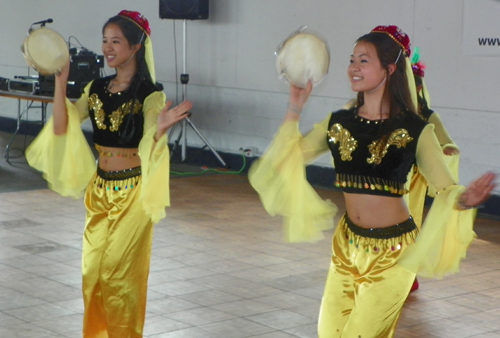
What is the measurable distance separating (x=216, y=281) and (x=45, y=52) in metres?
2.15

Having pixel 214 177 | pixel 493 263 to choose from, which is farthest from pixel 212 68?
pixel 493 263

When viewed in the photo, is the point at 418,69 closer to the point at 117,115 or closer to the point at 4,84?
the point at 117,115

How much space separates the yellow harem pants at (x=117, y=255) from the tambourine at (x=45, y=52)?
1.89ft

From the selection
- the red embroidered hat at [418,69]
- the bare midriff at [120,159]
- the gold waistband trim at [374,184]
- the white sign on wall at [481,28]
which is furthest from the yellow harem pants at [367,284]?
the white sign on wall at [481,28]

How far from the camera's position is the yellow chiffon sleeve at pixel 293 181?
3342mm

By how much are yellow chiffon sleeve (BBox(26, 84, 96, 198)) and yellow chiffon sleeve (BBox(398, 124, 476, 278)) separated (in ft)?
5.60

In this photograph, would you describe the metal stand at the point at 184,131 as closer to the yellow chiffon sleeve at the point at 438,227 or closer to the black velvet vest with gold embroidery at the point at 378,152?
the black velvet vest with gold embroidery at the point at 378,152

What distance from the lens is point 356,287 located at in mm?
3096

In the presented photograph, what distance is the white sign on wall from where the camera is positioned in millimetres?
7715

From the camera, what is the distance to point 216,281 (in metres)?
5.54

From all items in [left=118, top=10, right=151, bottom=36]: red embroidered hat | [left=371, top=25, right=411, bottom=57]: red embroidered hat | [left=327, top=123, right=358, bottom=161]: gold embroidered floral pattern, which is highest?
[left=118, top=10, right=151, bottom=36]: red embroidered hat

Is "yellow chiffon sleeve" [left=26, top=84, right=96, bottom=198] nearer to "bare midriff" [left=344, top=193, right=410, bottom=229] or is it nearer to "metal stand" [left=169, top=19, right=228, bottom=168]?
"bare midriff" [left=344, top=193, right=410, bottom=229]

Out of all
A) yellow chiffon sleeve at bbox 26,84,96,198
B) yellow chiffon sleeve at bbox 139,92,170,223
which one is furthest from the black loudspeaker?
yellow chiffon sleeve at bbox 139,92,170,223

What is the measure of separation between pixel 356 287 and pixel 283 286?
239 cm
